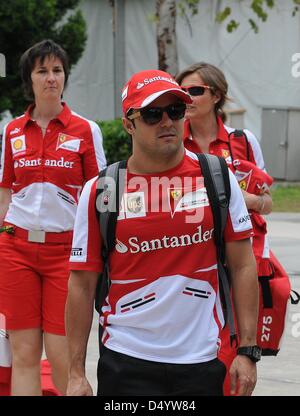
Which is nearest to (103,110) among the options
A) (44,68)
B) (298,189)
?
(298,189)

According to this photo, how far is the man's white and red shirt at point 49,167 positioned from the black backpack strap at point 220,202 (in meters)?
1.69

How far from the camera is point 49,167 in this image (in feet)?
17.9

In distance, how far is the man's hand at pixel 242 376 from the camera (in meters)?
3.78

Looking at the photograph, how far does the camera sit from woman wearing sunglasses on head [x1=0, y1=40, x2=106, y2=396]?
5.44 metres

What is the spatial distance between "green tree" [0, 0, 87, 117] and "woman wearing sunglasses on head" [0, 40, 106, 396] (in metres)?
11.6

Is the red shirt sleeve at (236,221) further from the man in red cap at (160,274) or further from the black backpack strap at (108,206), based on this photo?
the black backpack strap at (108,206)

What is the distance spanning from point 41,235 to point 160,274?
183 cm

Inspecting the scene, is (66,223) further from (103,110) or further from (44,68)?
(103,110)

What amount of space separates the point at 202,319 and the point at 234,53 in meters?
19.1

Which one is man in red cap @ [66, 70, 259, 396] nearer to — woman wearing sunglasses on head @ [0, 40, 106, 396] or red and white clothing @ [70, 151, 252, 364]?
red and white clothing @ [70, 151, 252, 364]

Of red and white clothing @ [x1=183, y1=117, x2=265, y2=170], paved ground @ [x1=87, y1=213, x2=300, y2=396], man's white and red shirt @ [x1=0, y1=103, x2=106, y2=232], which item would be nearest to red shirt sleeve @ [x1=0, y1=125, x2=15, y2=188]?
man's white and red shirt @ [x1=0, y1=103, x2=106, y2=232]

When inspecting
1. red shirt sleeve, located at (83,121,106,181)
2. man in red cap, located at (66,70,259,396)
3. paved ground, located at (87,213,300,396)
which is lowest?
paved ground, located at (87,213,300,396)

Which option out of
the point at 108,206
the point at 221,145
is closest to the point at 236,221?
the point at 108,206

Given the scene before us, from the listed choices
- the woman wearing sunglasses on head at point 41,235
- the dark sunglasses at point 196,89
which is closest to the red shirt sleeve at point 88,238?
the dark sunglasses at point 196,89
